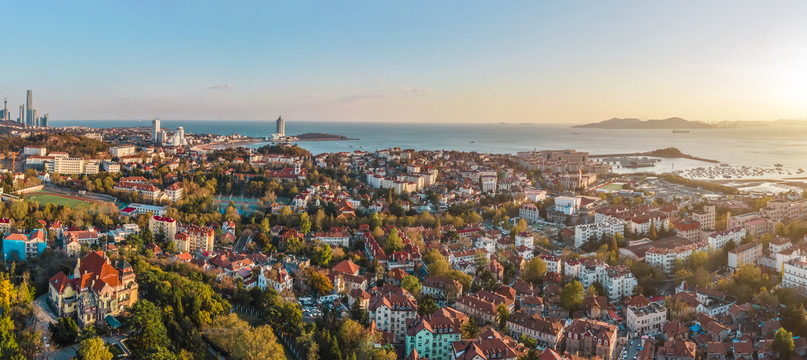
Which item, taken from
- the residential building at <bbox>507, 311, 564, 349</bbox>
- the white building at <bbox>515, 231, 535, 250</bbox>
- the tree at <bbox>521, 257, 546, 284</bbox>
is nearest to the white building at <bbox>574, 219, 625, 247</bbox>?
the white building at <bbox>515, 231, 535, 250</bbox>

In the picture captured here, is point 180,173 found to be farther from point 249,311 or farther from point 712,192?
point 712,192

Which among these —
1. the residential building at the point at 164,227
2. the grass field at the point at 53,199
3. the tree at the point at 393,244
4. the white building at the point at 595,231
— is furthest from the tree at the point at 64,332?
the white building at the point at 595,231

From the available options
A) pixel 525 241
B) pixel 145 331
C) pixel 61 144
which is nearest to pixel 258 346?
pixel 145 331

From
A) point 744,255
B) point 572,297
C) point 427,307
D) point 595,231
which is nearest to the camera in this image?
point 427,307

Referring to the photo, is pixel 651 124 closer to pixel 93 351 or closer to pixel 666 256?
pixel 666 256

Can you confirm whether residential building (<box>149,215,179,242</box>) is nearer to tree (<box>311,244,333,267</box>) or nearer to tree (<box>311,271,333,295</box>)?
tree (<box>311,244,333,267</box>)

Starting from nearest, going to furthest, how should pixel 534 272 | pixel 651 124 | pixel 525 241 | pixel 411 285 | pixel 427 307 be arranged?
pixel 427 307, pixel 411 285, pixel 534 272, pixel 525 241, pixel 651 124

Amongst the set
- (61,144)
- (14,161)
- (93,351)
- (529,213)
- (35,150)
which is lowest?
(93,351)

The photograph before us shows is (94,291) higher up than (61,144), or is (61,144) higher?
(61,144)
